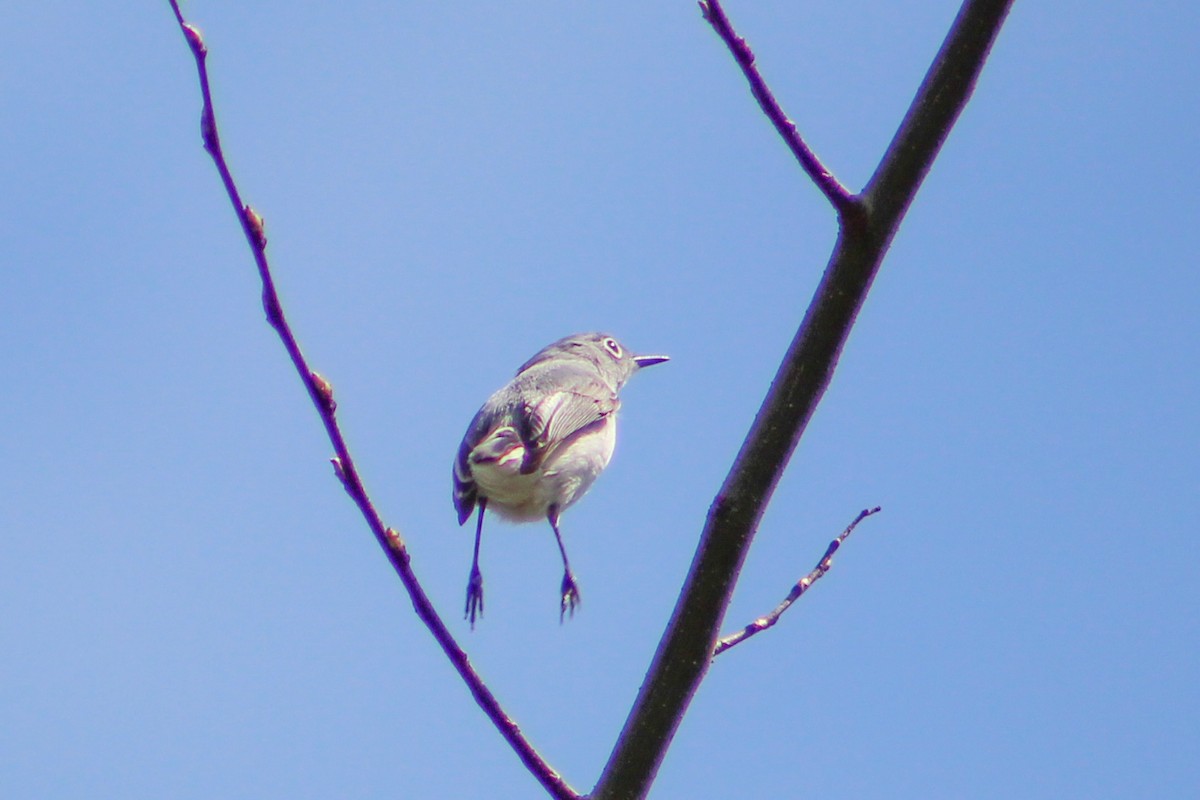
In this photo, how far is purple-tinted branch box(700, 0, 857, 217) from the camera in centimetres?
191

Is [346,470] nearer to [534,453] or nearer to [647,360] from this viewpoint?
[534,453]

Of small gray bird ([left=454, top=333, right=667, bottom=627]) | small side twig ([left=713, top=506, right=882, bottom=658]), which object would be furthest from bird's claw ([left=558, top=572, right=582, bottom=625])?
small side twig ([left=713, top=506, right=882, bottom=658])

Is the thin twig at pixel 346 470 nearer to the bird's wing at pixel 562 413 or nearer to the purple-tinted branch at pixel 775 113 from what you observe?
the purple-tinted branch at pixel 775 113

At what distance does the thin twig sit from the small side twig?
0.44m

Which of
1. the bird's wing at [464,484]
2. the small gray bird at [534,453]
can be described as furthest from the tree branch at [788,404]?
the bird's wing at [464,484]

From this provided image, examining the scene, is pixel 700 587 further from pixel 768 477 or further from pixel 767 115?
pixel 767 115

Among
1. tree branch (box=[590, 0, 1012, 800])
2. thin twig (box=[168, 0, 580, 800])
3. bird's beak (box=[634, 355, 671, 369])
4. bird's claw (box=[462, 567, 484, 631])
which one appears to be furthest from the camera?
bird's beak (box=[634, 355, 671, 369])

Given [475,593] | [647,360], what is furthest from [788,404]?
[647,360]

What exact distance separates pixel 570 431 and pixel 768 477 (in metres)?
3.66

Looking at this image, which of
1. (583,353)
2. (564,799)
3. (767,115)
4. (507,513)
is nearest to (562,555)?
(507,513)

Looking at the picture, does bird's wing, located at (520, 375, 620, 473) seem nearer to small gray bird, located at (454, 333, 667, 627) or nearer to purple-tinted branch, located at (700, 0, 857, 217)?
small gray bird, located at (454, 333, 667, 627)

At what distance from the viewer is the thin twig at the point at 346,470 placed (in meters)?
1.64

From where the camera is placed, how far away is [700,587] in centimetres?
209

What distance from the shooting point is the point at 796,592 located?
270cm
